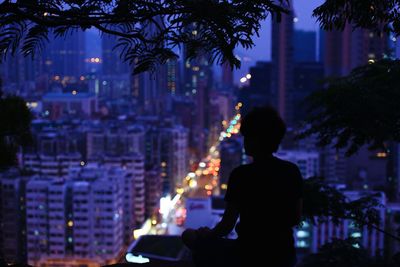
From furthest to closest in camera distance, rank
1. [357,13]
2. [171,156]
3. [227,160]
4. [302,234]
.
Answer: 1. [171,156]
2. [227,160]
3. [302,234]
4. [357,13]

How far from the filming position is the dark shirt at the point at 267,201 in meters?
1.43

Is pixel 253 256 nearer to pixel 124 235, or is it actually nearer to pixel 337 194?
pixel 337 194

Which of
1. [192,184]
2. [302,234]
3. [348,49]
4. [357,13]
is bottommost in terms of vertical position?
[192,184]

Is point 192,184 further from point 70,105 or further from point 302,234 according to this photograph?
point 302,234

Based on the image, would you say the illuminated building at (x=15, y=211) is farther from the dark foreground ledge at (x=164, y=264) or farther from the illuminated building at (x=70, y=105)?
the illuminated building at (x=70, y=105)

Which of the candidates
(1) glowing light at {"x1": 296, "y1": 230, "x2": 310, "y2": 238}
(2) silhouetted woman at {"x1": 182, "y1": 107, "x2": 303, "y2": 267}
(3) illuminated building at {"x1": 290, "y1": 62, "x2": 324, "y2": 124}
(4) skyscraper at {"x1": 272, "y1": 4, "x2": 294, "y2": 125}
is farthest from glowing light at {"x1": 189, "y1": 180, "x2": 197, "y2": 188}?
(2) silhouetted woman at {"x1": 182, "y1": 107, "x2": 303, "y2": 267}

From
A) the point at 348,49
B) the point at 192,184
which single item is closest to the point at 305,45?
the point at 348,49

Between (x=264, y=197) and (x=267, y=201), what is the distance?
0.05ft

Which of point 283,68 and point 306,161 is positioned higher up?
point 283,68

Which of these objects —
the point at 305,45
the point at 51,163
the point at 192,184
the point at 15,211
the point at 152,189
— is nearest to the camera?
the point at 15,211

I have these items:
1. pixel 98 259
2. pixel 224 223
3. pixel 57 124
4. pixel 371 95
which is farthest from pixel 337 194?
pixel 57 124

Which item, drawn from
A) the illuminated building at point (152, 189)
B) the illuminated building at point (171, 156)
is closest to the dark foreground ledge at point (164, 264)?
the illuminated building at point (152, 189)

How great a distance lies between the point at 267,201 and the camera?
1.44 m

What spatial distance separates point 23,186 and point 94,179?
2.04 m
